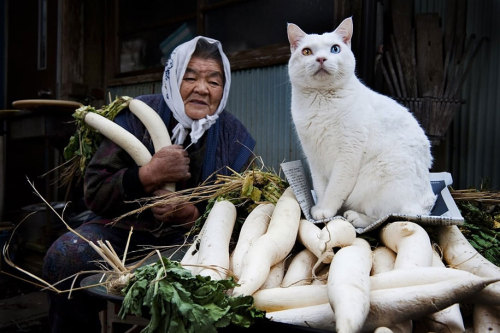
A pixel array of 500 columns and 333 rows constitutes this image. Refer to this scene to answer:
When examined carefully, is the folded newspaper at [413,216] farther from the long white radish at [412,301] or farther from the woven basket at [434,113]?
the woven basket at [434,113]

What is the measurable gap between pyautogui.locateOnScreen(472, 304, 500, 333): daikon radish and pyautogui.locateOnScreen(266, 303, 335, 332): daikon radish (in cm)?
40

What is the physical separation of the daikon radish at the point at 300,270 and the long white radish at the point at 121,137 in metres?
1.20

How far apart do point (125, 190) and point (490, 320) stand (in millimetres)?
1731

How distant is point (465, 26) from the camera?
3.06m

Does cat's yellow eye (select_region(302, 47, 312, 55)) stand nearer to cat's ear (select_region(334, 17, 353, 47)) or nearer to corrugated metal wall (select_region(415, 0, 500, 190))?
cat's ear (select_region(334, 17, 353, 47))

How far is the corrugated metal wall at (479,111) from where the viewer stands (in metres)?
3.03

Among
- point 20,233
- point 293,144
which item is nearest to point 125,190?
point 293,144

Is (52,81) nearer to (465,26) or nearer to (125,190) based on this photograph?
(125,190)

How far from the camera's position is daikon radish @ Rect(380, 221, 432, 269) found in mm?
1194

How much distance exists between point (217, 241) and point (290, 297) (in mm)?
373

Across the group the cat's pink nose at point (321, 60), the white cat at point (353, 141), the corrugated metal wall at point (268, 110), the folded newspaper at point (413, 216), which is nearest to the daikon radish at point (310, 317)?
the folded newspaper at point (413, 216)

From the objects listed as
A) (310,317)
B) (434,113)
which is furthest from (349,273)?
(434,113)

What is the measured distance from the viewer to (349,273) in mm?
1059

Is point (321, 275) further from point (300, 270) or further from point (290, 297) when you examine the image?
point (290, 297)
